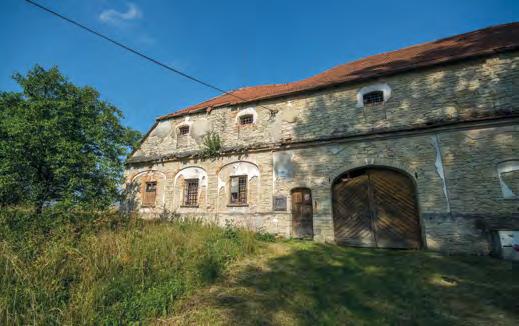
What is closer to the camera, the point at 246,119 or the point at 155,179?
the point at 246,119

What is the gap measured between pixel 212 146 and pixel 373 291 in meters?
9.68

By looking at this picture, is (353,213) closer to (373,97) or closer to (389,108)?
(389,108)

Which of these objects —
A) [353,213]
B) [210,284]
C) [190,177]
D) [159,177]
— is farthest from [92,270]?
[159,177]

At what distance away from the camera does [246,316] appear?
4.01 m

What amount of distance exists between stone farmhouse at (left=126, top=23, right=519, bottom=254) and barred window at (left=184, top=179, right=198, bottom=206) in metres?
0.06

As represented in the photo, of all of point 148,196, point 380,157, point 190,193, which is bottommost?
point 148,196

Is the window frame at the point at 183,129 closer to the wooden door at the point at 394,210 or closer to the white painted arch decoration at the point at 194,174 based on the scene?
the white painted arch decoration at the point at 194,174

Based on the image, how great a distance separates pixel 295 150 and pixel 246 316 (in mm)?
7687

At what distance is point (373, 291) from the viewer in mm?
5078

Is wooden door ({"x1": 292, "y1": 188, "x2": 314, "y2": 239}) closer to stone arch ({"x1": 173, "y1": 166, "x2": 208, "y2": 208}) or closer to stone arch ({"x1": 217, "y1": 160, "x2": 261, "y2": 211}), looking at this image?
stone arch ({"x1": 217, "y1": 160, "x2": 261, "y2": 211})

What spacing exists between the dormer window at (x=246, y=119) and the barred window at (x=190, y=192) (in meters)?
4.11

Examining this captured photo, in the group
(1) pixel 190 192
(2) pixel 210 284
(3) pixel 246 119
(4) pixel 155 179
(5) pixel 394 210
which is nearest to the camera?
(2) pixel 210 284

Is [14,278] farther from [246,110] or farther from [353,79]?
[353,79]

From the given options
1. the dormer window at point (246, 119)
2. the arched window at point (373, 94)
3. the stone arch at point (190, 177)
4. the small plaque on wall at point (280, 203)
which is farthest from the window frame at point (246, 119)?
the arched window at point (373, 94)
